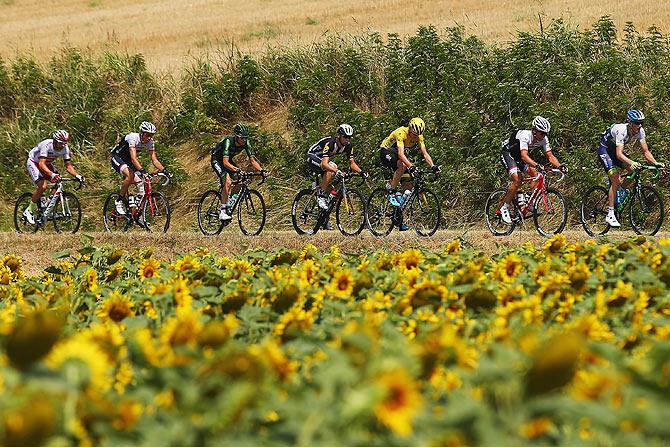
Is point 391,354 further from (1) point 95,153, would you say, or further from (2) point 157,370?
(1) point 95,153

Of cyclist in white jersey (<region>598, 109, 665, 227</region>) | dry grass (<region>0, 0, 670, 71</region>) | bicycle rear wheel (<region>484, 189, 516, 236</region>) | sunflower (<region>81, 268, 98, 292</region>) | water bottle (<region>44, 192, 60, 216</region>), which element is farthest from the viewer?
dry grass (<region>0, 0, 670, 71</region>)

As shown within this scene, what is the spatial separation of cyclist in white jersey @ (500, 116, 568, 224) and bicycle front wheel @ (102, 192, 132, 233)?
6466 millimetres

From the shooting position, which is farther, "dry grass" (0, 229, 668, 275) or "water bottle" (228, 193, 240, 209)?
"water bottle" (228, 193, 240, 209)

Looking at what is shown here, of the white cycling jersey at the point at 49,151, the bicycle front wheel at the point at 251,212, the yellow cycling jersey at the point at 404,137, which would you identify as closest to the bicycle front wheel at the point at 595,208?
the yellow cycling jersey at the point at 404,137

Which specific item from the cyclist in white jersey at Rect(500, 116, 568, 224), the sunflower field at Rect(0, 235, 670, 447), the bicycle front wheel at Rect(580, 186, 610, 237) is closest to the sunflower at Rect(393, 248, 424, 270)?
the sunflower field at Rect(0, 235, 670, 447)

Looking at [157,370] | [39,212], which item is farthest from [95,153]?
[157,370]

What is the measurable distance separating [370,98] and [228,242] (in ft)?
23.0

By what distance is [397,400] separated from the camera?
1.87 m

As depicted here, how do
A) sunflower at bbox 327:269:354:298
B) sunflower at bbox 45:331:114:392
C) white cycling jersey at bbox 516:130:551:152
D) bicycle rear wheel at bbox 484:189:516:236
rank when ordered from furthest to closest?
bicycle rear wheel at bbox 484:189:516:236 → white cycling jersey at bbox 516:130:551:152 → sunflower at bbox 327:269:354:298 → sunflower at bbox 45:331:114:392

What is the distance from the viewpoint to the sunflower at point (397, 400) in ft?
6.05

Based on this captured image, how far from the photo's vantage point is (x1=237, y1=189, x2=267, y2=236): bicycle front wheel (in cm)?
1556

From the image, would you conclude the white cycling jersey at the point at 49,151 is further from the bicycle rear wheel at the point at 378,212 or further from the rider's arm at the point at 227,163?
the bicycle rear wheel at the point at 378,212

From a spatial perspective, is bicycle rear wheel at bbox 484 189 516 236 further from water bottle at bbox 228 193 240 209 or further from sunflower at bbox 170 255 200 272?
sunflower at bbox 170 255 200 272

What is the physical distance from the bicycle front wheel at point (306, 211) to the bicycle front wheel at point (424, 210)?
1544 mm
